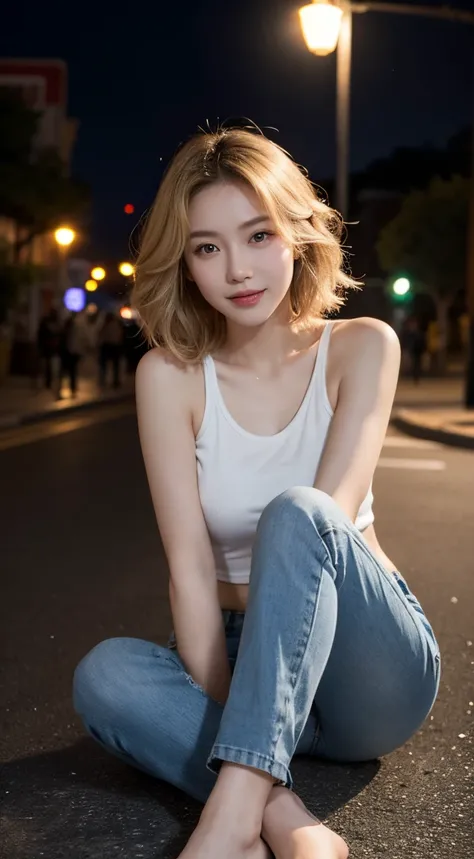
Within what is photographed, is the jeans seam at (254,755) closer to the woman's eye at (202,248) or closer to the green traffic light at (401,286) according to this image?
the woman's eye at (202,248)

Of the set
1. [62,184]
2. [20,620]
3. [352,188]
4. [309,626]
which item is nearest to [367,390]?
[309,626]

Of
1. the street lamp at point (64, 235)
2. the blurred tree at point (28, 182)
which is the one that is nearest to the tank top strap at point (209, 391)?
the street lamp at point (64, 235)

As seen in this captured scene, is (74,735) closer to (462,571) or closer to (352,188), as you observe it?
(462,571)

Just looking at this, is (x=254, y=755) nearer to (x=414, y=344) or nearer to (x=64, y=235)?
(x=64, y=235)

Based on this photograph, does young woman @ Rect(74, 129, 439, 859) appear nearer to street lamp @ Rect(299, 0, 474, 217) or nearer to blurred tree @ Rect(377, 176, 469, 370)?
street lamp @ Rect(299, 0, 474, 217)

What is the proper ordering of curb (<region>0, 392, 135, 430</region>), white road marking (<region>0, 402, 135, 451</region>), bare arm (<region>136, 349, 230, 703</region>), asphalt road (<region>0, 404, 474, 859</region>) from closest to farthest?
asphalt road (<region>0, 404, 474, 859</region>) → bare arm (<region>136, 349, 230, 703</region>) → white road marking (<region>0, 402, 135, 451</region>) → curb (<region>0, 392, 135, 430</region>)

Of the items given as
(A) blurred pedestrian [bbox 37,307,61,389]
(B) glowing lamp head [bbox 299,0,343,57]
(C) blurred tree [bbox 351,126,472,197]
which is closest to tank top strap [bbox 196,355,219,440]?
(B) glowing lamp head [bbox 299,0,343,57]

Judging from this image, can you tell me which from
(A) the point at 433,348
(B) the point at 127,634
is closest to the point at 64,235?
(B) the point at 127,634

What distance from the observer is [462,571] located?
6.79 m

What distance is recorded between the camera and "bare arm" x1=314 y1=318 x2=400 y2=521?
3.20 meters

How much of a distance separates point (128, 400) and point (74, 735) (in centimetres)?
2168

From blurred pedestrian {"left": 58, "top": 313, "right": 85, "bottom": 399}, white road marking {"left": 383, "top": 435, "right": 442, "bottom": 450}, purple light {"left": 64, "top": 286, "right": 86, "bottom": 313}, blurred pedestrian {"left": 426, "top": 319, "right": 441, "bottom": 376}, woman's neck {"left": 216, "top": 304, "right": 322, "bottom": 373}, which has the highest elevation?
woman's neck {"left": 216, "top": 304, "right": 322, "bottom": 373}

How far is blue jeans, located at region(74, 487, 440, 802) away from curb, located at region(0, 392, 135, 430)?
14.4 m

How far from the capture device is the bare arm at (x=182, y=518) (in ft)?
10.4
